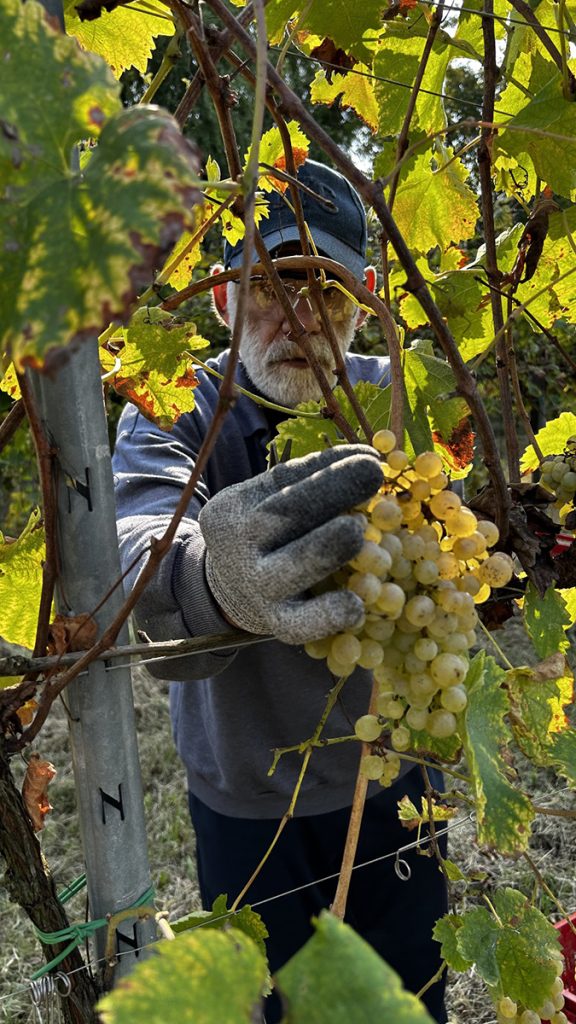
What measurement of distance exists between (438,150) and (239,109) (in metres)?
7.16

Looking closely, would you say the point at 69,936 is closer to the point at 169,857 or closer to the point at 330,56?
the point at 330,56

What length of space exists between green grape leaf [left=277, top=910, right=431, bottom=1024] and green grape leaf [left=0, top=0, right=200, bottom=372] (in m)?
0.26

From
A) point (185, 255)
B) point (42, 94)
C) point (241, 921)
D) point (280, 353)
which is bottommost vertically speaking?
point (241, 921)

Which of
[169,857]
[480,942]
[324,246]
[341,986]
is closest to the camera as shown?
[341,986]

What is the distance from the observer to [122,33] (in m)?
0.93

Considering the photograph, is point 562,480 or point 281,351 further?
point 281,351

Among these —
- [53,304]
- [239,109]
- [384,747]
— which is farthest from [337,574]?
[239,109]

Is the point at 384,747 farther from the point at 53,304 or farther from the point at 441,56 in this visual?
the point at 441,56

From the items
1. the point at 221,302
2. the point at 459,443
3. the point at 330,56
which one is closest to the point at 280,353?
the point at 221,302

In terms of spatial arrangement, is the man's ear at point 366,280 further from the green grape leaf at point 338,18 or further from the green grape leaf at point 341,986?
the green grape leaf at point 341,986

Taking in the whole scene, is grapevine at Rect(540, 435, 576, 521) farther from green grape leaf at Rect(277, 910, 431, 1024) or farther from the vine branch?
green grape leaf at Rect(277, 910, 431, 1024)

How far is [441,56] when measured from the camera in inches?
38.7

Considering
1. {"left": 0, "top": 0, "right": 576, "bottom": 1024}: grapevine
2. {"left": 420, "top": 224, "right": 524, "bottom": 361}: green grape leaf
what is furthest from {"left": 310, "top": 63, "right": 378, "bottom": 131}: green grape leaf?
{"left": 420, "top": 224, "right": 524, "bottom": 361}: green grape leaf

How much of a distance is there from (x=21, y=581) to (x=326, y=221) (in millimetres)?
1012
